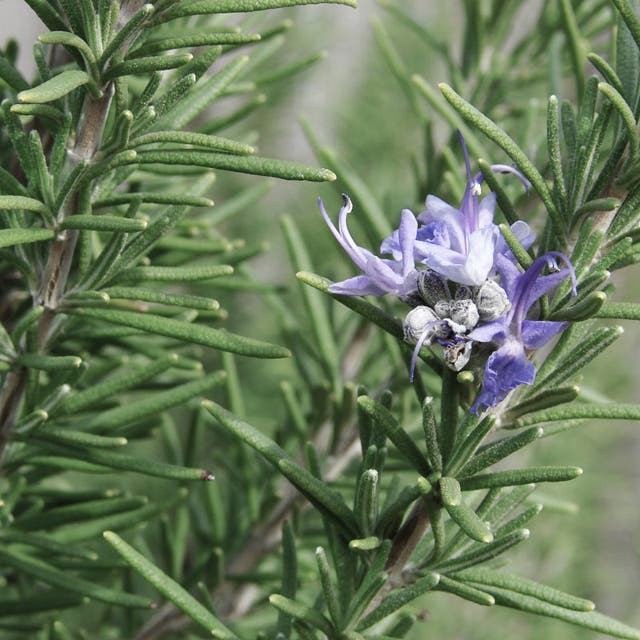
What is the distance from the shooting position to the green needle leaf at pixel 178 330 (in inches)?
32.7

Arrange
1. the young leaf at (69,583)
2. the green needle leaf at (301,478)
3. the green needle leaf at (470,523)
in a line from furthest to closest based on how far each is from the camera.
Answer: the young leaf at (69,583)
the green needle leaf at (301,478)
the green needle leaf at (470,523)

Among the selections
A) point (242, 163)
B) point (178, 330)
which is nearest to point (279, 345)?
point (178, 330)

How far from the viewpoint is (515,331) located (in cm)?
70

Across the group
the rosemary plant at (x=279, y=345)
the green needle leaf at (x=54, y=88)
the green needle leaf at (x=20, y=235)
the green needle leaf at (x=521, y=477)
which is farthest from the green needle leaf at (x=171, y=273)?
the green needle leaf at (x=521, y=477)

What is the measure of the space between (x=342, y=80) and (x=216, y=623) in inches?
80.3

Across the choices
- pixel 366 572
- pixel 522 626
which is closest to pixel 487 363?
pixel 366 572

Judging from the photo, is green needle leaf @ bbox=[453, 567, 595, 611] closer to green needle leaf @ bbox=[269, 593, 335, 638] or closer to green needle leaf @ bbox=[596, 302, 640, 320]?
green needle leaf @ bbox=[269, 593, 335, 638]

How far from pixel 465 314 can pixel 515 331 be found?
0.14ft

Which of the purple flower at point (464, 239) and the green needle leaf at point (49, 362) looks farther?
the green needle leaf at point (49, 362)

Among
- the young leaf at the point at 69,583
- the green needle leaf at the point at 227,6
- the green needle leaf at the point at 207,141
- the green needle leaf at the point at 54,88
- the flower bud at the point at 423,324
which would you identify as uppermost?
the green needle leaf at the point at 227,6

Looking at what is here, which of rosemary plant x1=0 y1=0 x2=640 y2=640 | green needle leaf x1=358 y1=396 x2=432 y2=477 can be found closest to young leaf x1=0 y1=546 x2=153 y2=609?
rosemary plant x1=0 y1=0 x2=640 y2=640

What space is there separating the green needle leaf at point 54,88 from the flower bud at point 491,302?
37 cm

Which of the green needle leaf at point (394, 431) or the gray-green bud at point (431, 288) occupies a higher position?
the gray-green bud at point (431, 288)

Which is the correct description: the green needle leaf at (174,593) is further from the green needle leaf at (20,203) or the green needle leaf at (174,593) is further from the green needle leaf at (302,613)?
the green needle leaf at (20,203)
